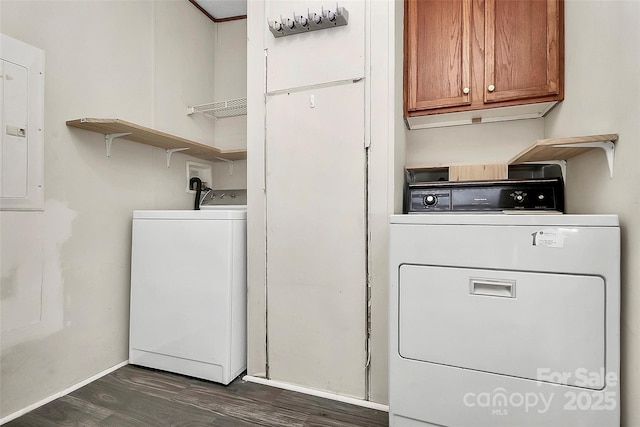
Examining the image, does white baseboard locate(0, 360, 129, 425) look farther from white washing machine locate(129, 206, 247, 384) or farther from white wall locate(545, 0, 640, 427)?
white wall locate(545, 0, 640, 427)

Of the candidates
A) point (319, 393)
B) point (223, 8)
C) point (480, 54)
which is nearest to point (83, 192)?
point (319, 393)

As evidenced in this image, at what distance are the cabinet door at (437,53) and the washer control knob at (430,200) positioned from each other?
556 millimetres

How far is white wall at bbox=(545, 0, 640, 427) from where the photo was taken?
1.16 m

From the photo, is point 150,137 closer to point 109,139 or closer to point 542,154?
point 109,139

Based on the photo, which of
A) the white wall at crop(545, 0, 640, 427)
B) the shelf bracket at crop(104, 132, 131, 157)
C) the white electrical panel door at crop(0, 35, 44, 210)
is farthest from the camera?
the shelf bracket at crop(104, 132, 131, 157)

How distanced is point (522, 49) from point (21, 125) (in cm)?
263

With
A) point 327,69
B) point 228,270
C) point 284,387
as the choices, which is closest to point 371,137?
point 327,69

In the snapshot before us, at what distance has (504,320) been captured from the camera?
132 cm

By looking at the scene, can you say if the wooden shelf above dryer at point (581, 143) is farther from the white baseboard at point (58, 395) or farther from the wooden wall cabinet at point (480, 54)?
the white baseboard at point (58, 395)

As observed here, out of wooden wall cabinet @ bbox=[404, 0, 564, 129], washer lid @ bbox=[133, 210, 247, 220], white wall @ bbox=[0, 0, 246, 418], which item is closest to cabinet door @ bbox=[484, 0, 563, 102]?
wooden wall cabinet @ bbox=[404, 0, 564, 129]

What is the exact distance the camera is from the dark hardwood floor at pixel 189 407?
1583mm

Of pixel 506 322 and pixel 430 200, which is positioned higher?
pixel 430 200

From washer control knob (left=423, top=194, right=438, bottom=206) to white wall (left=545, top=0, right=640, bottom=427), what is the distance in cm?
69

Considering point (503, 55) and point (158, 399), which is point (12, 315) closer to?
point (158, 399)
